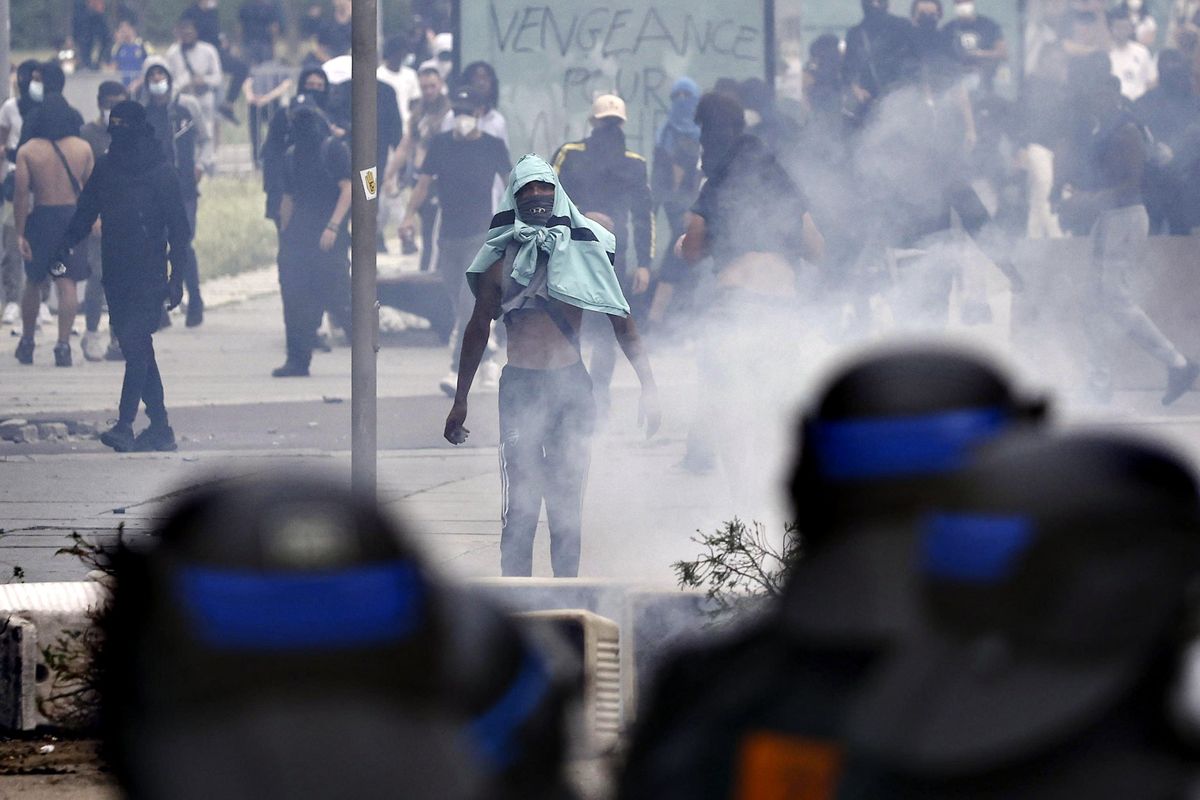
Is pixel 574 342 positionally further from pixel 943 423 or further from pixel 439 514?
pixel 943 423

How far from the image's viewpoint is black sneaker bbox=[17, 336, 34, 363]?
12320mm

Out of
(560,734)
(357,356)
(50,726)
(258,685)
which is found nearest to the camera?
(258,685)

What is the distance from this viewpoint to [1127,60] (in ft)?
48.0

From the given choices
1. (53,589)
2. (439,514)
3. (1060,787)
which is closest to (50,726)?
(53,589)

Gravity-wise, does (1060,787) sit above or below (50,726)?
above

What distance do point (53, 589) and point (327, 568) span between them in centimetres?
380

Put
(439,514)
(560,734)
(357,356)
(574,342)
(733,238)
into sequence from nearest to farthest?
(560,734), (357,356), (574,342), (733,238), (439,514)

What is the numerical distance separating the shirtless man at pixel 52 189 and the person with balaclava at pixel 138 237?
235 cm

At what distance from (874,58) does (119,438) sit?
5.31 metres

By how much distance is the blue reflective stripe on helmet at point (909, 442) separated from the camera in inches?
60.5

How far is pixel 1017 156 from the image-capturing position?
12.7 metres

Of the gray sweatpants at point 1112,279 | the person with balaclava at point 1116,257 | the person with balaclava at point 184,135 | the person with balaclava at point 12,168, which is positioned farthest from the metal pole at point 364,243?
the person with balaclava at point 184,135

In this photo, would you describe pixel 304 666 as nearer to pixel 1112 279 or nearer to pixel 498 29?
pixel 1112 279

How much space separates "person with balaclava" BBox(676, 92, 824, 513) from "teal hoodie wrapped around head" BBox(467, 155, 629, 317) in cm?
115
